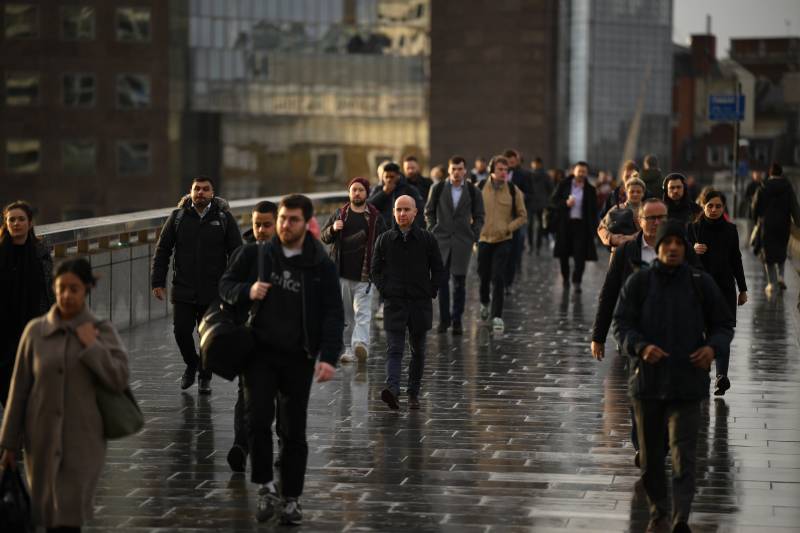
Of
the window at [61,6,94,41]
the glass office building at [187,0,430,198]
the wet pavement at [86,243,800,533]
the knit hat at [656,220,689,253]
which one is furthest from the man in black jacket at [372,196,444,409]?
the glass office building at [187,0,430,198]

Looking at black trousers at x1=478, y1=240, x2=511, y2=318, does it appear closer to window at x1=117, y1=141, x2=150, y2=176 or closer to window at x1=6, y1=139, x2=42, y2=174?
window at x1=117, y1=141, x2=150, y2=176

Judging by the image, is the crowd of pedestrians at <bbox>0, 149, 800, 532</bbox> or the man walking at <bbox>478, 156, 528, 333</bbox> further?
the man walking at <bbox>478, 156, 528, 333</bbox>

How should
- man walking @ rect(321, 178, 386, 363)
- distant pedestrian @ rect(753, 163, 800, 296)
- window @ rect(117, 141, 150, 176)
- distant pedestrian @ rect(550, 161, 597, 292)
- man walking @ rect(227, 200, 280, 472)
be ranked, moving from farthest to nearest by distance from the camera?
window @ rect(117, 141, 150, 176), distant pedestrian @ rect(550, 161, 597, 292), distant pedestrian @ rect(753, 163, 800, 296), man walking @ rect(321, 178, 386, 363), man walking @ rect(227, 200, 280, 472)

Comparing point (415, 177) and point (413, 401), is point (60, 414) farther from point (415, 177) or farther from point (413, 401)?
point (415, 177)

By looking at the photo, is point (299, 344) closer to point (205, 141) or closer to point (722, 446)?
point (722, 446)

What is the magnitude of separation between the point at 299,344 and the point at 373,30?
67.5 metres

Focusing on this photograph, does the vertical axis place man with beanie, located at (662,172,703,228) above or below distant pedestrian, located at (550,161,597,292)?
above

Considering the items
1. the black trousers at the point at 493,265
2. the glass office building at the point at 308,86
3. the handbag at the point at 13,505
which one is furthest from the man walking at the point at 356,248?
the glass office building at the point at 308,86

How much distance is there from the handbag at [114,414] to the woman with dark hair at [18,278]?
9.88 ft

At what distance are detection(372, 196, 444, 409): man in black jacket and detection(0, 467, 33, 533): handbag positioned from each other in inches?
205

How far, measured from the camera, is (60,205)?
69.5 meters

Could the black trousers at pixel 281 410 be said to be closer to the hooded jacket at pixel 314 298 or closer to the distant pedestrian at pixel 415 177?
the hooded jacket at pixel 314 298

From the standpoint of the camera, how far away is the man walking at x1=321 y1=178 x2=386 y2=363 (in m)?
13.9

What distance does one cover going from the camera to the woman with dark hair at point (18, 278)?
961 centimetres
